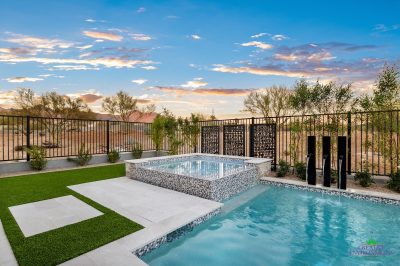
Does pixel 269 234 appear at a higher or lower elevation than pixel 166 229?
lower

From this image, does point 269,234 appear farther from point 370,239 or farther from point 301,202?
point 301,202

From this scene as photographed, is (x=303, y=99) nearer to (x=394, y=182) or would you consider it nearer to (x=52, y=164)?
(x=394, y=182)

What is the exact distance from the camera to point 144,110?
30938mm

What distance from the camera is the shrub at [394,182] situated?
5.87 meters

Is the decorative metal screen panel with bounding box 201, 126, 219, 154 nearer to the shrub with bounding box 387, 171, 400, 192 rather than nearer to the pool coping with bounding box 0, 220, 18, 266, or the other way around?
Answer: the shrub with bounding box 387, 171, 400, 192

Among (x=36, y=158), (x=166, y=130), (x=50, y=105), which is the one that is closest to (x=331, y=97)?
(x=166, y=130)

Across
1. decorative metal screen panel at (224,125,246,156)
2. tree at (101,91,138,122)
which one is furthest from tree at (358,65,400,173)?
tree at (101,91,138,122)

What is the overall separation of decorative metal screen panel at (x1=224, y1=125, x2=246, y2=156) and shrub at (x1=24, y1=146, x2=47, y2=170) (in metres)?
7.09

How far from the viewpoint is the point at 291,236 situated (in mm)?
3988

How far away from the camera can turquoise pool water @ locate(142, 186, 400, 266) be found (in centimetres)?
329

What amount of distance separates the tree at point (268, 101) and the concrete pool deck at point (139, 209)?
64.4ft

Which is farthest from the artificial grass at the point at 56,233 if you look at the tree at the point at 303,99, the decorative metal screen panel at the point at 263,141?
the tree at the point at 303,99

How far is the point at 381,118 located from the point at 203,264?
646 cm

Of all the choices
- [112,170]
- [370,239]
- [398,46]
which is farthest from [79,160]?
[398,46]
